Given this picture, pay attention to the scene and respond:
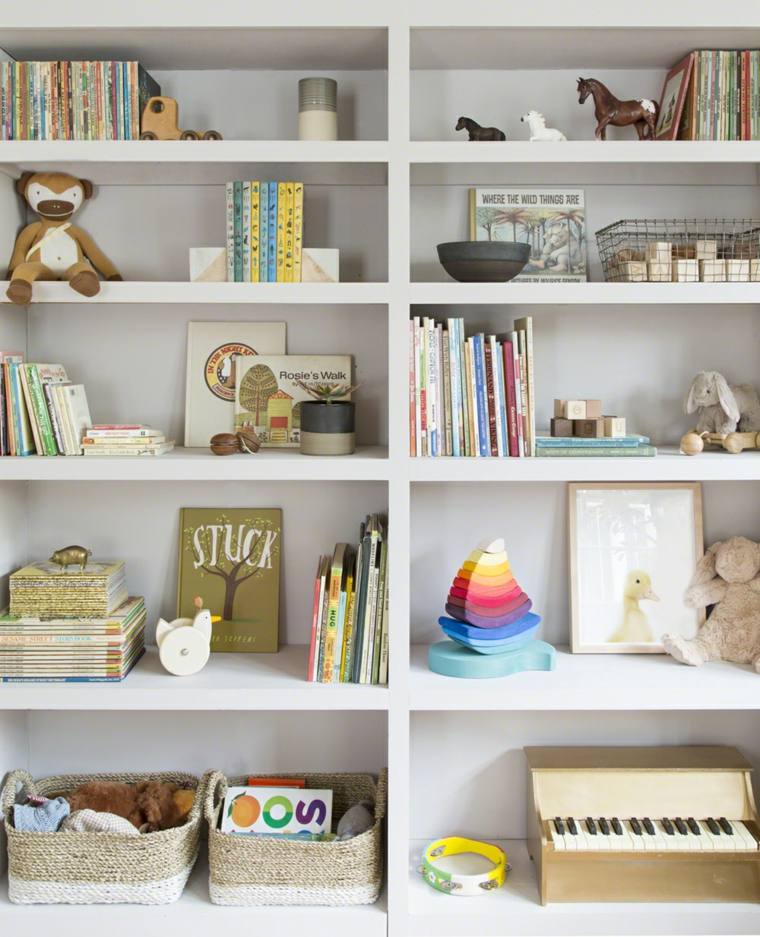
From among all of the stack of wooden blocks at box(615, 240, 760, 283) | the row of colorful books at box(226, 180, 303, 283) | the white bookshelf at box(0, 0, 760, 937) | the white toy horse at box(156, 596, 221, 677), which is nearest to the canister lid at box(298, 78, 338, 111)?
the white bookshelf at box(0, 0, 760, 937)

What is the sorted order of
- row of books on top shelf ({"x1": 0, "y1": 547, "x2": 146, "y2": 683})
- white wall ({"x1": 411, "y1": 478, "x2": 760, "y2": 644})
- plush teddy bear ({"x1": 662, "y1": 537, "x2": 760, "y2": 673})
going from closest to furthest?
row of books on top shelf ({"x1": 0, "y1": 547, "x2": 146, "y2": 683}) < plush teddy bear ({"x1": 662, "y1": 537, "x2": 760, "y2": 673}) < white wall ({"x1": 411, "y1": 478, "x2": 760, "y2": 644})

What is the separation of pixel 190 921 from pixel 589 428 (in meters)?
1.32

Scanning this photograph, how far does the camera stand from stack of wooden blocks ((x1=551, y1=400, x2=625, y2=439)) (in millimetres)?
2072

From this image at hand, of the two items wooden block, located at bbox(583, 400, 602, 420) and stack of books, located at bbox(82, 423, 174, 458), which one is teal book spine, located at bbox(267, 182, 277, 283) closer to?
stack of books, located at bbox(82, 423, 174, 458)

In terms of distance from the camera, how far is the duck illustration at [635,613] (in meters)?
2.25

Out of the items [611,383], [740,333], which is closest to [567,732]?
[611,383]

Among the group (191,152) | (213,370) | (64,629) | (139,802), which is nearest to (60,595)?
(64,629)

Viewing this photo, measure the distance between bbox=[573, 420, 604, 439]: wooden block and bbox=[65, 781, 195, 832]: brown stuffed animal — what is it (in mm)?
1190

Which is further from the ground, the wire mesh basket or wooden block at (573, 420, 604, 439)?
the wire mesh basket

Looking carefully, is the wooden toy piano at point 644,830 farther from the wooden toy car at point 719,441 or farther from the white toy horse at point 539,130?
the white toy horse at point 539,130

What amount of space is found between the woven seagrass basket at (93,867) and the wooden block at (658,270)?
5.01 ft

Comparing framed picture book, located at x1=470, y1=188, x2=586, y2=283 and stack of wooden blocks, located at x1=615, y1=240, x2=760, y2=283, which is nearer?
stack of wooden blocks, located at x1=615, y1=240, x2=760, y2=283

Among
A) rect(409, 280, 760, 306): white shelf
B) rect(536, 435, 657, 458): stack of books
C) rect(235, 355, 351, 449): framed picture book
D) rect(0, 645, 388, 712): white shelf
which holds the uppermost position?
rect(409, 280, 760, 306): white shelf

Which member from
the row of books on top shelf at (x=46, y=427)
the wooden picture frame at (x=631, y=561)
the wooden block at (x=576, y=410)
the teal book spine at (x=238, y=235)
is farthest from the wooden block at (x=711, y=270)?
the row of books on top shelf at (x=46, y=427)
